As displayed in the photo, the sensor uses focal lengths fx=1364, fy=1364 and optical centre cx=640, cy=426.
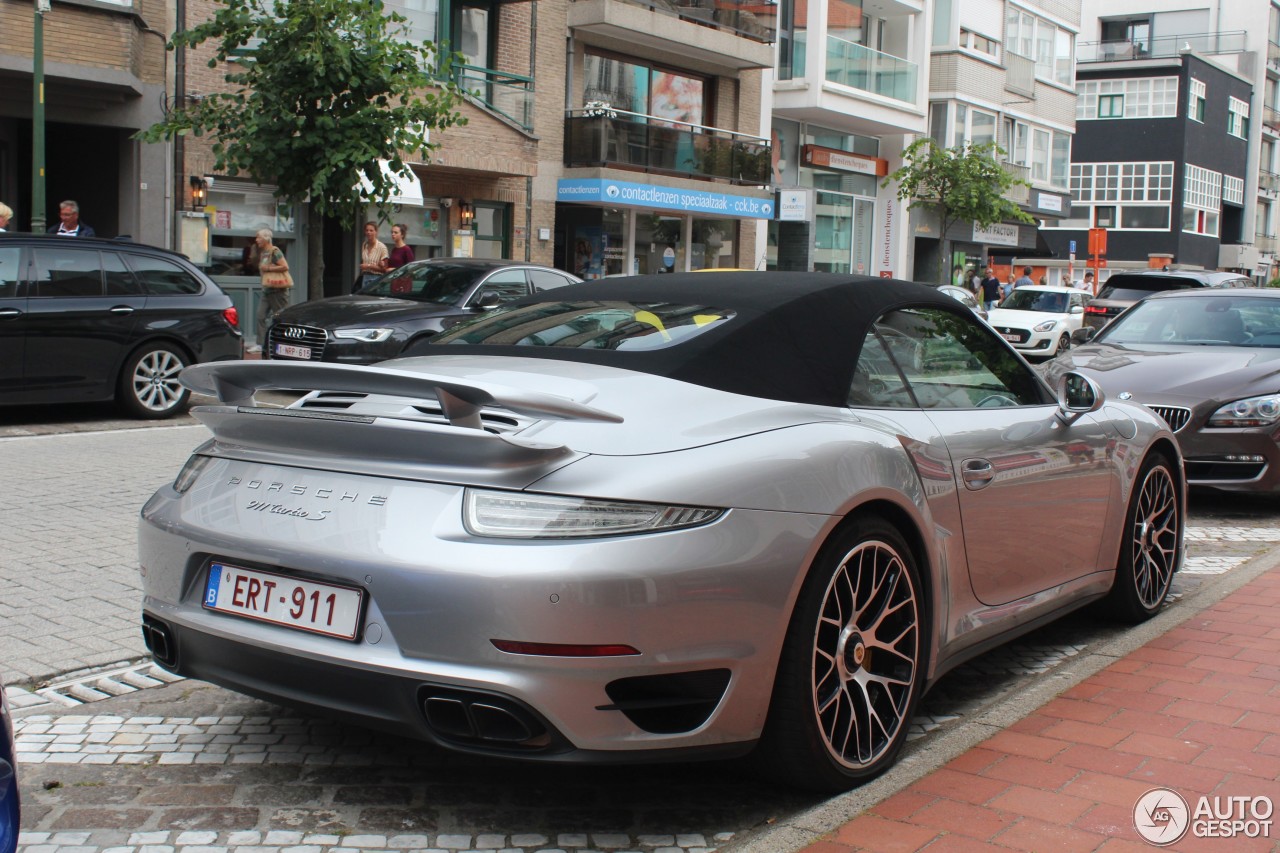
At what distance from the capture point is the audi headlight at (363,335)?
1341cm

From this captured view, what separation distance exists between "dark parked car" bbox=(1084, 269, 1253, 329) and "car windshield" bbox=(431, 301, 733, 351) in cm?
1964

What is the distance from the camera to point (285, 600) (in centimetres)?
325

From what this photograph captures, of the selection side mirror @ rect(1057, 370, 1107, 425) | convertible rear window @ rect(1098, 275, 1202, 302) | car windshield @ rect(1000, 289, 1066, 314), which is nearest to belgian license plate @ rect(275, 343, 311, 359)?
side mirror @ rect(1057, 370, 1107, 425)

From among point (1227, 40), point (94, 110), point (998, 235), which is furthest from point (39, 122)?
point (1227, 40)

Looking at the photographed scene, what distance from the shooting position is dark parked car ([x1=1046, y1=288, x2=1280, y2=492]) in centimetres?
856

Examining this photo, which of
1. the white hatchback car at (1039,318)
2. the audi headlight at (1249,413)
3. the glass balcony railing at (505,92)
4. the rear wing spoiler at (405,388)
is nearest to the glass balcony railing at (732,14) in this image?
the glass balcony railing at (505,92)

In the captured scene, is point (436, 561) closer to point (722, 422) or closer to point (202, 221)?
point (722, 422)

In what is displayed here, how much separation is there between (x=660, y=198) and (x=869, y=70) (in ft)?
34.5

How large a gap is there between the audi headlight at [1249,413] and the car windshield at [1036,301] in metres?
20.7

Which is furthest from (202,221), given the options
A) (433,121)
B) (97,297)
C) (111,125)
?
(97,297)

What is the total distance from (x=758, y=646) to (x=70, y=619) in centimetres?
317

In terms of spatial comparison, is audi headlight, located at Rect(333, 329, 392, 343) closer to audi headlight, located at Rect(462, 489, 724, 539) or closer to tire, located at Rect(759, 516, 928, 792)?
tire, located at Rect(759, 516, 928, 792)

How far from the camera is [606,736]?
3068 mm

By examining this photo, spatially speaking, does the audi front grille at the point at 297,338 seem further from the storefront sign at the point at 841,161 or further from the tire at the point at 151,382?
the storefront sign at the point at 841,161
